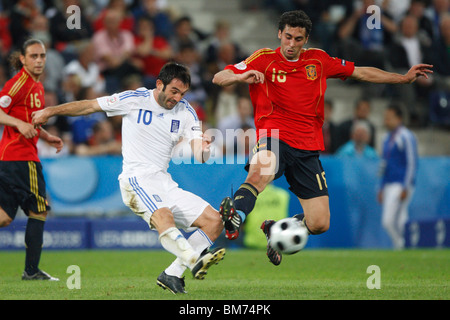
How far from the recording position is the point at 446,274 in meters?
10.0

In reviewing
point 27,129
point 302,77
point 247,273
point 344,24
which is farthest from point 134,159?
point 344,24

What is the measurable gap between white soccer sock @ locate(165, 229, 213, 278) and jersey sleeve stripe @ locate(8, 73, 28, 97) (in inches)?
114

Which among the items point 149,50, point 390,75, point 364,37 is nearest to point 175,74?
point 390,75

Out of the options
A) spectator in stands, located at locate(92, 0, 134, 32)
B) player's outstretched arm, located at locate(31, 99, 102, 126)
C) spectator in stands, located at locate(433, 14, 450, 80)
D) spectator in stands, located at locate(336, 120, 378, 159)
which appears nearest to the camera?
player's outstretched arm, located at locate(31, 99, 102, 126)

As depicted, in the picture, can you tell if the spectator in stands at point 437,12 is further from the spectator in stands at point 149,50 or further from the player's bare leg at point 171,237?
the player's bare leg at point 171,237

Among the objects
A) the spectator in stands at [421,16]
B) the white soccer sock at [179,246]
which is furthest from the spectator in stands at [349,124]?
the white soccer sock at [179,246]

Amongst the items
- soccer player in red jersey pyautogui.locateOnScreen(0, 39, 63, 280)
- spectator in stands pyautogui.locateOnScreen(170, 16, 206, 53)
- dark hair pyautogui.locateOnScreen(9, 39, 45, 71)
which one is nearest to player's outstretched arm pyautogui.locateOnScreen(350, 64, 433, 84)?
soccer player in red jersey pyautogui.locateOnScreen(0, 39, 63, 280)

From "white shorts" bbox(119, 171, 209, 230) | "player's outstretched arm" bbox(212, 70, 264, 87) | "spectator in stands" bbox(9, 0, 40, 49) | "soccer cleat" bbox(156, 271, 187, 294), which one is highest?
"spectator in stands" bbox(9, 0, 40, 49)

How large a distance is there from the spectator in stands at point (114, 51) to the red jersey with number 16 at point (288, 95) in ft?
28.3

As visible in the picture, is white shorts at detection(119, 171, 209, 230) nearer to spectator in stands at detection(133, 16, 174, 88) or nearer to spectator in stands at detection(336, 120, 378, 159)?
spectator in stands at detection(336, 120, 378, 159)

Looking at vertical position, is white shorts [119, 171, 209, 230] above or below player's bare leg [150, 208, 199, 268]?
above

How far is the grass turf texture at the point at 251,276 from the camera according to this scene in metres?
7.80

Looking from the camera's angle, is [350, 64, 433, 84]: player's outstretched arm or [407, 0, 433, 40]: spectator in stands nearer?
[350, 64, 433, 84]: player's outstretched arm

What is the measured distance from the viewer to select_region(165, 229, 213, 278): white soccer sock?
7855 millimetres
